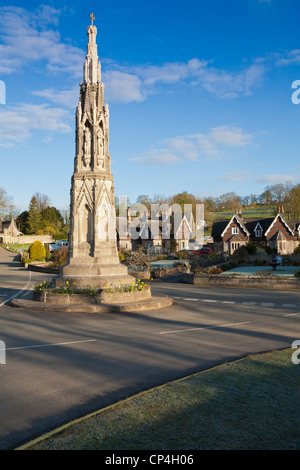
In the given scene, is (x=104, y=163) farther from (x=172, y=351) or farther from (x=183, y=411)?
(x=183, y=411)

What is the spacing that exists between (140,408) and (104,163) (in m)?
13.3

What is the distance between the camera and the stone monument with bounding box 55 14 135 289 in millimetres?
15453

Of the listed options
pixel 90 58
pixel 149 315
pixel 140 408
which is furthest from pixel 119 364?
pixel 90 58

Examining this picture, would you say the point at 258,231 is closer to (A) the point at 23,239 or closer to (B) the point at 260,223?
(B) the point at 260,223

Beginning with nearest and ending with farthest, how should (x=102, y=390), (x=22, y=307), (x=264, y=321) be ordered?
1. (x=102, y=390)
2. (x=264, y=321)
3. (x=22, y=307)

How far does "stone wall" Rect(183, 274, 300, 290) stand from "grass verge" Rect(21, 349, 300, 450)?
16342 mm

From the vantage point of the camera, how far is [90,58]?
17.1 metres

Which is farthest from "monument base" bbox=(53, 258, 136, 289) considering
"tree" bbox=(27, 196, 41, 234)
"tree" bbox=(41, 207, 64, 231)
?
"tree" bbox=(41, 207, 64, 231)

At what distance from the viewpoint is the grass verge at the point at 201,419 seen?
383 centimetres

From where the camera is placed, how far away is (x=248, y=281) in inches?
885

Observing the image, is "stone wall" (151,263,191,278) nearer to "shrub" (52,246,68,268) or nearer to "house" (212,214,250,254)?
"shrub" (52,246,68,268)

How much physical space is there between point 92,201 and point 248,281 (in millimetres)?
11685

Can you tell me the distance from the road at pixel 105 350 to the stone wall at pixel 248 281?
7345 mm

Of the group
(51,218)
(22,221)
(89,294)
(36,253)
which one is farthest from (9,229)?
(89,294)
